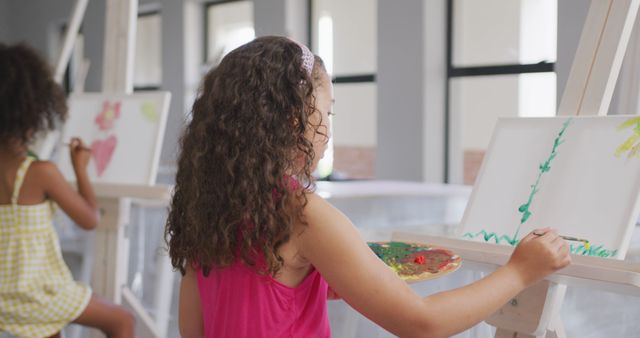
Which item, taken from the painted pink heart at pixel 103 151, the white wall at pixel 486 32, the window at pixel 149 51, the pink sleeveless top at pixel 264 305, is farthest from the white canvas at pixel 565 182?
the window at pixel 149 51

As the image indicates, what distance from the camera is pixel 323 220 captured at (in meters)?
1.13

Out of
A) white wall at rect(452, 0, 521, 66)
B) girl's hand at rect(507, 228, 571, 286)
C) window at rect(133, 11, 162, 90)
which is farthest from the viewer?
window at rect(133, 11, 162, 90)

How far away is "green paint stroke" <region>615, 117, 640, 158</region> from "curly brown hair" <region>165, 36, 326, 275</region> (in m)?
0.65

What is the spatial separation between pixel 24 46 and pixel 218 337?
5.25 feet

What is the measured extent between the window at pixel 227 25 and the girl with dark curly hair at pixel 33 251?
3.72 m

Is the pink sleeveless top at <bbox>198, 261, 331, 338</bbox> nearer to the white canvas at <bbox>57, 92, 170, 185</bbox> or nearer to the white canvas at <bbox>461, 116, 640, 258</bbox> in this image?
the white canvas at <bbox>461, 116, 640, 258</bbox>

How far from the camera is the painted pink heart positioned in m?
2.97

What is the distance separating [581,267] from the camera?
4.49 feet

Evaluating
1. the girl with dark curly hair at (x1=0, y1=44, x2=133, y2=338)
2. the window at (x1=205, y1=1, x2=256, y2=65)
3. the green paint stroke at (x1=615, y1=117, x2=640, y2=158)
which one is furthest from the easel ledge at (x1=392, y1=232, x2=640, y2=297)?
the window at (x1=205, y1=1, x2=256, y2=65)

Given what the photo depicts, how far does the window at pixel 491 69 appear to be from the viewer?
13.5 feet

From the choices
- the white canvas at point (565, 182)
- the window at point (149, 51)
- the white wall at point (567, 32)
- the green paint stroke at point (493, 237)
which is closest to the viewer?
the white canvas at point (565, 182)

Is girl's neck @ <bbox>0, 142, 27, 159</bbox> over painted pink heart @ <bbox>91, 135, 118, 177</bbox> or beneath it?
over

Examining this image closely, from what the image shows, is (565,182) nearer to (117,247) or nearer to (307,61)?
(307,61)

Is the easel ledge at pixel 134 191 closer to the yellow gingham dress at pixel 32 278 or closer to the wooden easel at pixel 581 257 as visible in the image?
the yellow gingham dress at pixel 32 278
